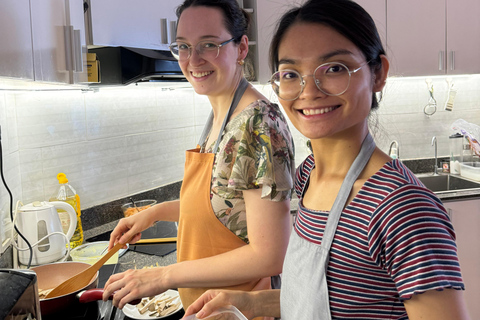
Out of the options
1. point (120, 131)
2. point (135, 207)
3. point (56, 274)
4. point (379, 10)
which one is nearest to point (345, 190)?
point (56, 274)

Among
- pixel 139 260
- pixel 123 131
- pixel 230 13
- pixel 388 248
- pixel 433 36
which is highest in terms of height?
pixel 433 36

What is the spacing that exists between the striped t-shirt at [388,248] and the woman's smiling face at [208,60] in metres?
0.60

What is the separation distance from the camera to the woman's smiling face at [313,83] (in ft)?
2.42

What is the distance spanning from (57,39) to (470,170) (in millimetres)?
2707

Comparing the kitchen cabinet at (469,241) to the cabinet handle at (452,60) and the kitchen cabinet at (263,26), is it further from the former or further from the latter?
the kitchen cabinet at (263,26)

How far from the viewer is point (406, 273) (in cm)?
60

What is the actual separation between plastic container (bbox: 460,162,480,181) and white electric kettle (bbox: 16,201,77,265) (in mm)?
2511

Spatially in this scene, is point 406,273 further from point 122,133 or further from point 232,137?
point 122,133

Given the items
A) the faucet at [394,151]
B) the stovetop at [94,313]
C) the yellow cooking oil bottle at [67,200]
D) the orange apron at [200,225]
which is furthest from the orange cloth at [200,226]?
the faucet at [394,151]

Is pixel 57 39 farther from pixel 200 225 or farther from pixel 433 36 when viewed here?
pixel 433 36

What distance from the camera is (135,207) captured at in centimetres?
212

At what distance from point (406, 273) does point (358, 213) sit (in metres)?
0.12

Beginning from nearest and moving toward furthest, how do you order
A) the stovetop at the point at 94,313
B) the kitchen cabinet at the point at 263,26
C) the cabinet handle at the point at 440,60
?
the stovetop at the point at 94,313, the kitchen cabinet at the point at 263,26, the cabinet handle at the point at 440,60

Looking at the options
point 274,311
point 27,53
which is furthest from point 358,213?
point 27,53
